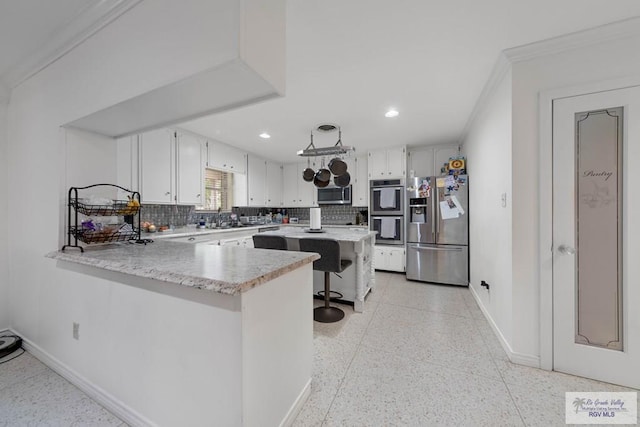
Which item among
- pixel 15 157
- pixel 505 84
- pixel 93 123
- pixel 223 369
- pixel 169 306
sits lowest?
pixel 223 369

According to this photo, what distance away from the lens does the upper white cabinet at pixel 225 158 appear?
3.95m

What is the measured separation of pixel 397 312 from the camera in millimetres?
2779

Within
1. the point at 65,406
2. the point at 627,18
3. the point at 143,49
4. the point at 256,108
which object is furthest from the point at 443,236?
the point at 65,406

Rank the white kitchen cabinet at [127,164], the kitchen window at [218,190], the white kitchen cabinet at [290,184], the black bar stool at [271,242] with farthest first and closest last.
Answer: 1. the white kitchen cabinet at [290,184]
2. the kitchen window at [218,190]
3. the white kitchen cabinet at [127,164]
4. the black bar stool at [271,242]

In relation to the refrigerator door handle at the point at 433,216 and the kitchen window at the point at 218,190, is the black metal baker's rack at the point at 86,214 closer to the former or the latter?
the kitchen window at the point at 218,190

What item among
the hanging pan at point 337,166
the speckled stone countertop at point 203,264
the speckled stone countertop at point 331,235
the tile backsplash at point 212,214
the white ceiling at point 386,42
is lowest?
the speckled stone countertop at point 331,235

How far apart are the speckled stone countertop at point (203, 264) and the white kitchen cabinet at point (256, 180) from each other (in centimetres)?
322

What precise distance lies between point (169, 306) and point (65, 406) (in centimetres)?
113

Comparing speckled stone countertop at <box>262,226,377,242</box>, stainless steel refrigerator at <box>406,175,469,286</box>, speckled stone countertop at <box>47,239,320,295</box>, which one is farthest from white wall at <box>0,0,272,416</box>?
stainless steel refrigerator at <box>406,175,469,286</box>

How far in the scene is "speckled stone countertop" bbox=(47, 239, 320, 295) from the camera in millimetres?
913

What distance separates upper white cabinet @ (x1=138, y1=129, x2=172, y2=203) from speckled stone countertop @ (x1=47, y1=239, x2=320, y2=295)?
160 cm

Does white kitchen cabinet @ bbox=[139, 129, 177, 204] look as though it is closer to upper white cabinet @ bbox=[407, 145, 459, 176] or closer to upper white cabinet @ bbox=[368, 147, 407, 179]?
upper white cabinet @ bbox=[368, 147, 407, 179]

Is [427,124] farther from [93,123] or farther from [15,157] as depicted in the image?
[15,157]

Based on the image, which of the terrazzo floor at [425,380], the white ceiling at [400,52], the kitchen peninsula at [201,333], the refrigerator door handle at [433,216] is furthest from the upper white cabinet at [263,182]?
the kitchen peninsula at [201,333]
